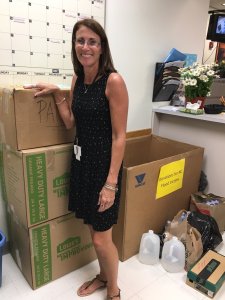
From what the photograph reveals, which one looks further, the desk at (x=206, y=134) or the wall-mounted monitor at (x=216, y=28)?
the wall-mounted monitor at (x=216, y=28)

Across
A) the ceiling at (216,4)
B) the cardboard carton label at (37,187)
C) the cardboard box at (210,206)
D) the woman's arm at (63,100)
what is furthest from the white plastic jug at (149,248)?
the ceiling at (216,4)

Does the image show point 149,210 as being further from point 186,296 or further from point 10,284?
point 10,284

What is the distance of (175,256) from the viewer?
1.77 meters

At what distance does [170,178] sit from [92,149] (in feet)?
2.81

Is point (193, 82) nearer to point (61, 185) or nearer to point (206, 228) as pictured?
point (206, 228)

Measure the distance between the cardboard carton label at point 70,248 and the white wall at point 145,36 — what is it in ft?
1.57

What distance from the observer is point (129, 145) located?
7.43 feet

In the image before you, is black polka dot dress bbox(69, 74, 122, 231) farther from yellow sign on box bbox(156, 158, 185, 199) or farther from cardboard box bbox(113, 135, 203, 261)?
yellow sign on box bbox(156, 158, 185, 199)

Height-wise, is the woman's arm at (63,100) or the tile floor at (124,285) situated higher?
the woman's arm at (63,100)

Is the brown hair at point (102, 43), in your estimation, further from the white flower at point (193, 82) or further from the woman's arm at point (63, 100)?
the white flower at point (193, 82)

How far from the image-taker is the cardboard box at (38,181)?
4.55 feet

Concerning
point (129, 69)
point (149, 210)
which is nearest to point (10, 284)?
point (149, 210)

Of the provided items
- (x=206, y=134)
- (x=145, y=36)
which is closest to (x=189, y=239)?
(x=206, y=134)

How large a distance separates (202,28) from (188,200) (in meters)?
1.74
